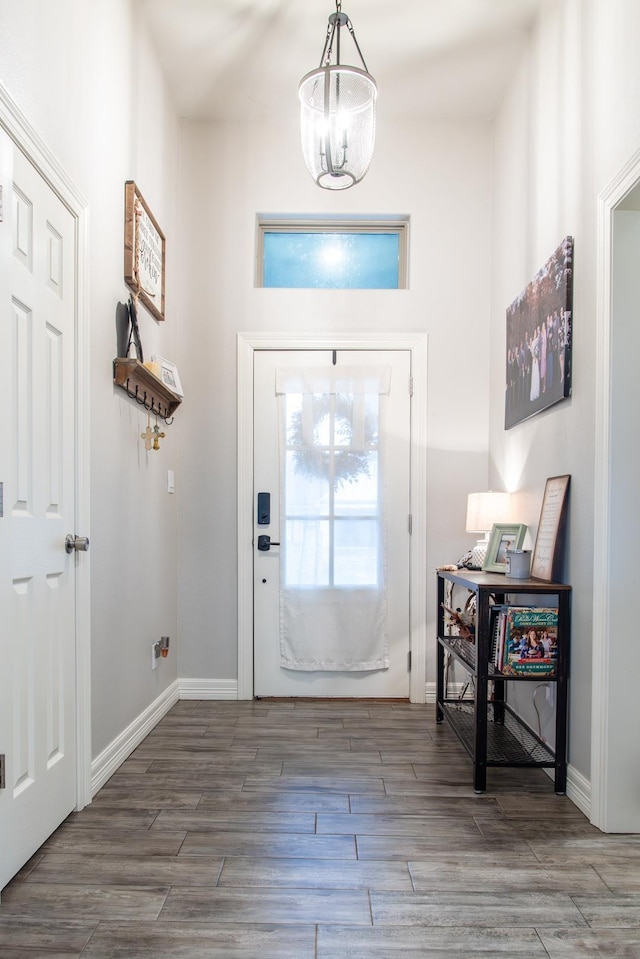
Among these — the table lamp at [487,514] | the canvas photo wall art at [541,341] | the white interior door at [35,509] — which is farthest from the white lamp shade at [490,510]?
the white interior door at [35,509]

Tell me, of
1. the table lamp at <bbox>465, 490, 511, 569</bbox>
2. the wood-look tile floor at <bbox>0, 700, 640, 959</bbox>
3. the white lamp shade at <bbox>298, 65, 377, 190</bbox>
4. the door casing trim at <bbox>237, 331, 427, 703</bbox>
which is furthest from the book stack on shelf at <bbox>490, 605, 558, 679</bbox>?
the white lamp shade at <bbox>298, 65, 377, 190</bbox>

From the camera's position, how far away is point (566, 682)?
243 centimetres

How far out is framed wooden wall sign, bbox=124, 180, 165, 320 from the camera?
8.99ft

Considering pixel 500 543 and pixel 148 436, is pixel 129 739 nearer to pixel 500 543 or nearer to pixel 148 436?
pixel 148 436

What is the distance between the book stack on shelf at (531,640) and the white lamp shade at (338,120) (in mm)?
1815

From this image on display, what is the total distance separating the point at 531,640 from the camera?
2.44 meters

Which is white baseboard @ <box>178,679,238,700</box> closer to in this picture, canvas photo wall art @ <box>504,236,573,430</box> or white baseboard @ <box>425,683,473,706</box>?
white baseboard @ <box>425,683,473,706</box>

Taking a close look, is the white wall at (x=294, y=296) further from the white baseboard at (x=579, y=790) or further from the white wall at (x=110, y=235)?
the white baseboard at (x=579, y=790)

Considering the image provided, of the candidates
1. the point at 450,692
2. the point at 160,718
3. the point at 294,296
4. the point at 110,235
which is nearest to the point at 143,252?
the point at 110,235

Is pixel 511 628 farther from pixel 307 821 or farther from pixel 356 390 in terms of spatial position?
pixel 356 390

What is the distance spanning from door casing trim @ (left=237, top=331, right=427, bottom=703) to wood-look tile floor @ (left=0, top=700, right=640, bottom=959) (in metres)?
0.83

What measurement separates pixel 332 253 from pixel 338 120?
4.54 feet

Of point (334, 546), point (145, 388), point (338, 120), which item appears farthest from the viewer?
point (334, 546)

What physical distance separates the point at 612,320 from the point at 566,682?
1.32 metres
